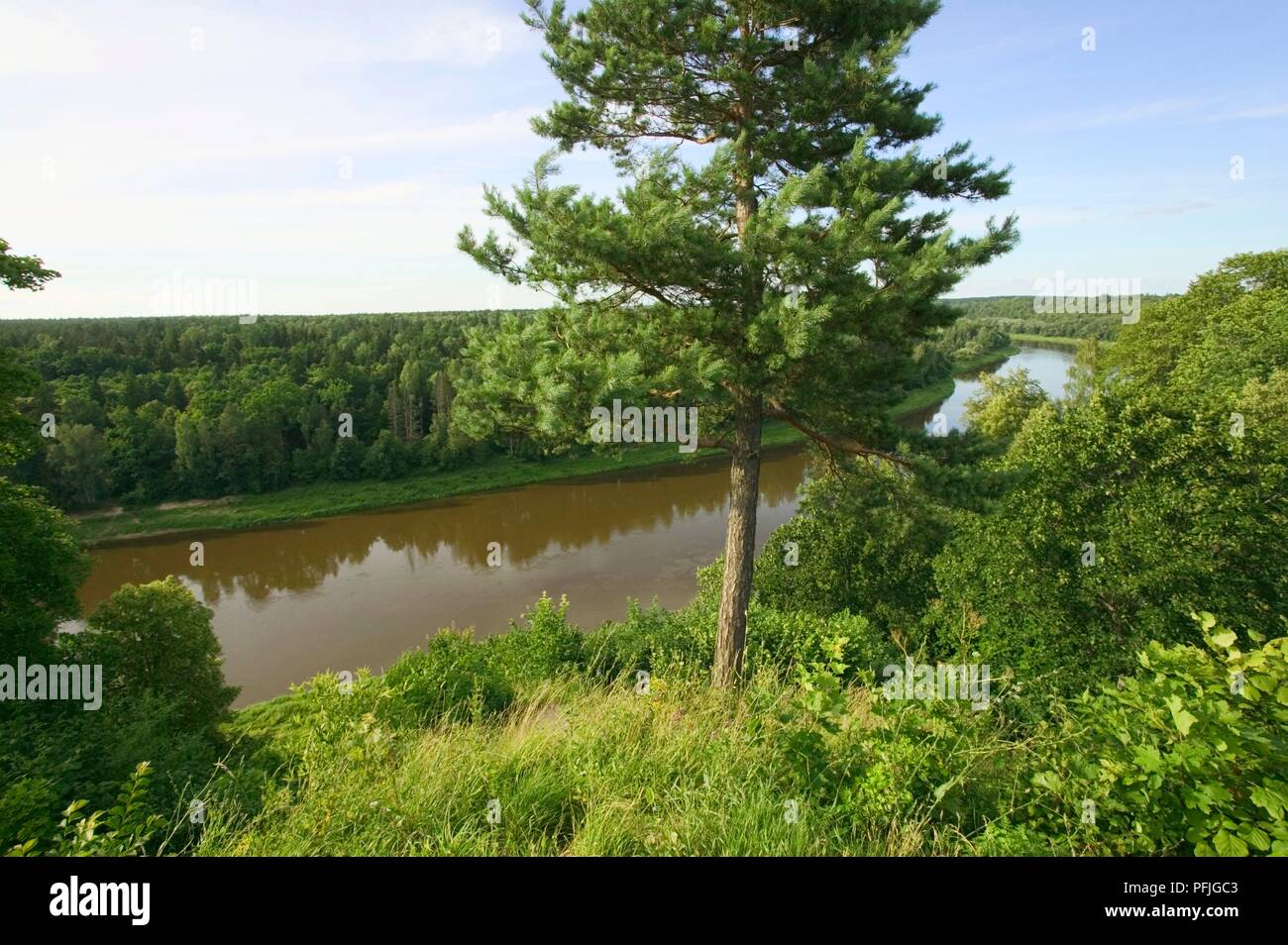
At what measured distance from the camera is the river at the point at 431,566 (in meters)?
20.1

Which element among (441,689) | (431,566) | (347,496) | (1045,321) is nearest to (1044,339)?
(1045,321)

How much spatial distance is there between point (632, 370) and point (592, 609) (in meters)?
17.0

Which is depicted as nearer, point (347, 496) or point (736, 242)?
point (736, 242)

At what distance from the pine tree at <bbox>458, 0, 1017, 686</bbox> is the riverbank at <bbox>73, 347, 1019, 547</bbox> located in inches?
766

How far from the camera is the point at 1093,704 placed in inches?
121

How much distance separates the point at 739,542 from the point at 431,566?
73.8ft

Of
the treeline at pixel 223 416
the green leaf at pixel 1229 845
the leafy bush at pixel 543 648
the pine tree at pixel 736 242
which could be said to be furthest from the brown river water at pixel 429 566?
the green leaf at pixel 1229 845

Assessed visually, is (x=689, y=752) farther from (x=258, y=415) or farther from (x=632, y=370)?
(x=258, y=415)

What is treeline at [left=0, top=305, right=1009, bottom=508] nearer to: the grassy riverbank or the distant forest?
the distant forest

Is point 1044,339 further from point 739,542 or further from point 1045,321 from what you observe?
point 739,542

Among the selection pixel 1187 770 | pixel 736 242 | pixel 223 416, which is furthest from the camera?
pixel 223 416

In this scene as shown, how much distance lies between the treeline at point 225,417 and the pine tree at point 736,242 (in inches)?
898

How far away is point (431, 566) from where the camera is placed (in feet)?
88.7

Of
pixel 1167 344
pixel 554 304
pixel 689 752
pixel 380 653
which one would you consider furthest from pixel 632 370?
pixel 1167 344
